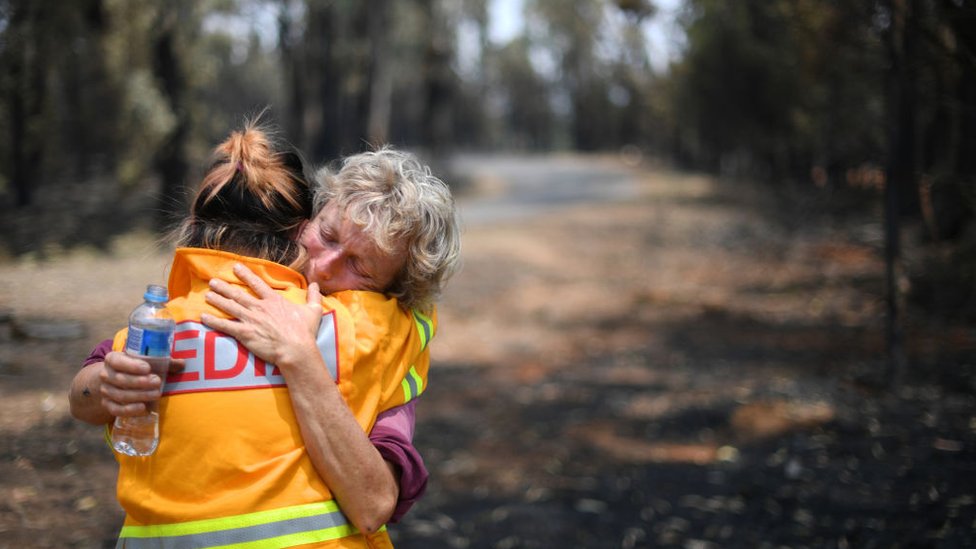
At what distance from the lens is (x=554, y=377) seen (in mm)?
8047

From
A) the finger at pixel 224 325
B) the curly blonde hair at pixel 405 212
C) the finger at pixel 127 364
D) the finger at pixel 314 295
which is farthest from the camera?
the curly blonde hair at pixel 405 212

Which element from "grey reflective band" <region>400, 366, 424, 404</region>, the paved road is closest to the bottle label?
"grey reflective band" <region>400, 366, 424, 404</region>

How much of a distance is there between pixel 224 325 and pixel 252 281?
0.12m

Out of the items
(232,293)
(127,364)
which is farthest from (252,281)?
(127,364)

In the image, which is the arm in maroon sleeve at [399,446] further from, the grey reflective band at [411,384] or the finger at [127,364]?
the finger at [127,364]

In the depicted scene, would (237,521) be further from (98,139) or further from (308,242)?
(98,139)

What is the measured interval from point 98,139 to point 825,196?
11699 mm

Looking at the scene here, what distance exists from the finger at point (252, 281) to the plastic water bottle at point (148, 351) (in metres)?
0.15

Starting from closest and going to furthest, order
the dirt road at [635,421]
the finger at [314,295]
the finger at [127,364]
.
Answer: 1. the finger at [127,364]
2. the finger at [314,295]
3. the dirt road at [635,421]

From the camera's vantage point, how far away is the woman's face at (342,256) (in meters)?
1.98

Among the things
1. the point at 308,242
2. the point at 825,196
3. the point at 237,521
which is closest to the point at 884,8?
the point at 308,242

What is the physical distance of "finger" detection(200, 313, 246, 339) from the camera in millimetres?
1723

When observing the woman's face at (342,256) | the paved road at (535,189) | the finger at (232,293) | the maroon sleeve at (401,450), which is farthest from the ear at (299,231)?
the paved road at (535,189)

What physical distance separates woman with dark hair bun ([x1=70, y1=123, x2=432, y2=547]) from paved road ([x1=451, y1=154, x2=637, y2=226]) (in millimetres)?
15345
